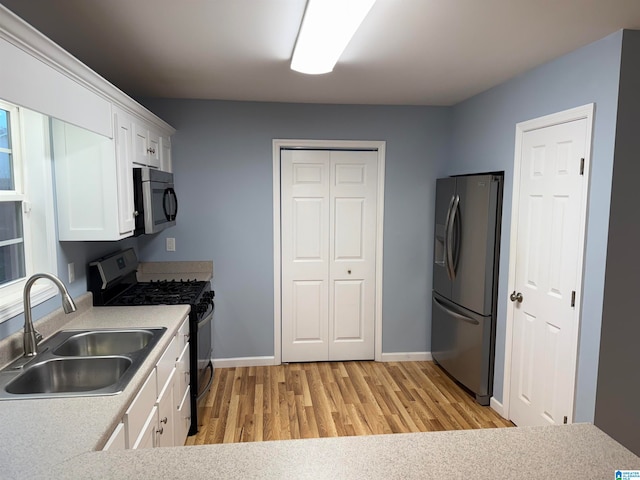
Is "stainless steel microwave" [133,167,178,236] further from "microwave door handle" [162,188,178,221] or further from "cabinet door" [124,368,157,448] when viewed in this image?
"cabinet door" [124,368,157,448]

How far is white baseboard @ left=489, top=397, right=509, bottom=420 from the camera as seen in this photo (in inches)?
131

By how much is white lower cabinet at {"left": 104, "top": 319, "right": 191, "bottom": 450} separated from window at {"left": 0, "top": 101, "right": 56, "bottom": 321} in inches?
29.0

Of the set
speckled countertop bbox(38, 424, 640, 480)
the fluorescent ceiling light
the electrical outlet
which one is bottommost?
speckled countertop bbox(38, 424, 640, 480)

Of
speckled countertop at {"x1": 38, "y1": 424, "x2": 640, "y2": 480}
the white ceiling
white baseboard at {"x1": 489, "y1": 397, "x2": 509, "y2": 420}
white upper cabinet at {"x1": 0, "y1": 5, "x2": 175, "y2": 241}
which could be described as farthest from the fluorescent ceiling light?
white baseboard at {"x1": 489, "y1": 397, "x2": 509, "y2": 420}

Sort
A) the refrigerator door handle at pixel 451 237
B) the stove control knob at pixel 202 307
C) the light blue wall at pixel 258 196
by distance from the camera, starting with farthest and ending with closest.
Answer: the light blue wall at pixel 258 196 → the refrigerator door handle at pixel 451 237 → the stove control knob at pixel 202 307

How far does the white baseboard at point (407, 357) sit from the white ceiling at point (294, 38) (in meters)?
2.51

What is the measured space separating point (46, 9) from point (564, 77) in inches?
108

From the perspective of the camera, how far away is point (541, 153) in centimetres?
284

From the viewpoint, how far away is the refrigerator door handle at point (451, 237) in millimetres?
3697

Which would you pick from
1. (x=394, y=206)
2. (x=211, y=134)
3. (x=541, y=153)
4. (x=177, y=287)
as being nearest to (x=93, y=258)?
(x=177, y=287)

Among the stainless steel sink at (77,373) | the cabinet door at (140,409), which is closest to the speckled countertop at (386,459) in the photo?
the cabinet door at (140,409)

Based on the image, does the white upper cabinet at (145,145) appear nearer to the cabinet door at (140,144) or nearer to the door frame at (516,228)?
the cabinet door at (140,144)

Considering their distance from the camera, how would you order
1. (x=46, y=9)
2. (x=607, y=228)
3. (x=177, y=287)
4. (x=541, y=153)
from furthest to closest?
(x=177, y=287)
(x=541, y=153)
(x=607, y=228)
(x=46, y=9)

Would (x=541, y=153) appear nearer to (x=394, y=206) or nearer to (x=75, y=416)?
(x=394, y=206)
